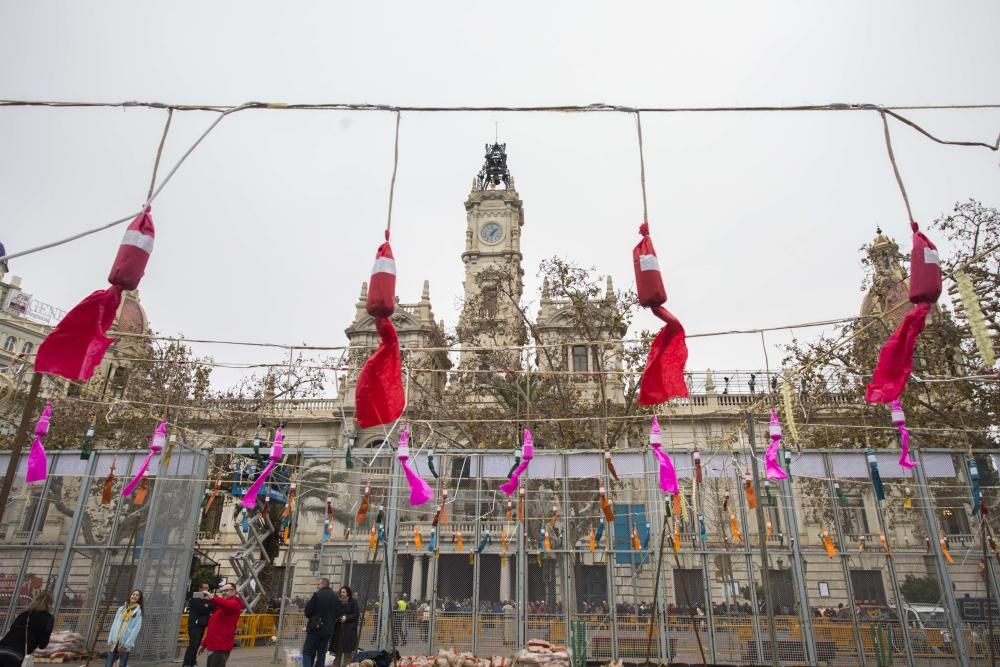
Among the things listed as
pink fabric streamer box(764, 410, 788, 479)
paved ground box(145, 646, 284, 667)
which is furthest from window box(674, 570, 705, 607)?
paved ground box(145, 646, 284, 667)

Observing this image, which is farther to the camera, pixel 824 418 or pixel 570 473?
pixel 824 418

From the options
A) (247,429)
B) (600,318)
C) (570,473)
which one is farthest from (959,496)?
(247,429)

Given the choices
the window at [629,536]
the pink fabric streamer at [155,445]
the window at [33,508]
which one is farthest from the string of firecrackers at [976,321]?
the window at [33,508]

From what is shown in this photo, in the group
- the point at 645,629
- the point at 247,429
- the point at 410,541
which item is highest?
the point at 247,429

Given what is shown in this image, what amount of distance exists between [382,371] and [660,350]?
274 centimetres

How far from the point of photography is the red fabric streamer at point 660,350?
6078mm

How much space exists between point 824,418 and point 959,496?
26.6 feet

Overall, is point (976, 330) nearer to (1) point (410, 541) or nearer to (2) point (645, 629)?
(2) point (645, 629)

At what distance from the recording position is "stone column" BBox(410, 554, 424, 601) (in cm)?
2379

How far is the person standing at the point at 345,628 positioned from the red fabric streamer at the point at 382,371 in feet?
20.2

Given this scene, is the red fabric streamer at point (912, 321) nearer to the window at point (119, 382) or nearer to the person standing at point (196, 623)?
the person standing at point (196, 623)

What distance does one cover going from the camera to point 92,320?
5.72 meters

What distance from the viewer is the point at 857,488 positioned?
50.1ft

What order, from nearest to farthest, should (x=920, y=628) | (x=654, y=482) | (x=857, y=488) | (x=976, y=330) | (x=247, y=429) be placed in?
(x=976, y=330) → (x=920, y=628) → (x=654, y=482) → (x=857, y=488) → (x=247, y=429)
